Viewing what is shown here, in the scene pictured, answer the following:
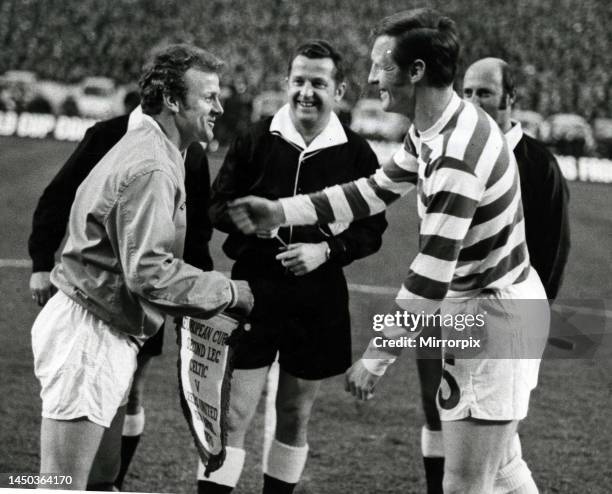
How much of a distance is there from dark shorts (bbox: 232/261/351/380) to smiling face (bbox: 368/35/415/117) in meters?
0.77

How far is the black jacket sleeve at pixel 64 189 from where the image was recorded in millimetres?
2746

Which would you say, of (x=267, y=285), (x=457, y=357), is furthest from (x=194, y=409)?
(x=457, y=357)

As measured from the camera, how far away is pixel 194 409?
2447 mm

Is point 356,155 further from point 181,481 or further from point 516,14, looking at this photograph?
point 516,14

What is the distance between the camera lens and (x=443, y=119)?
2.05 metres

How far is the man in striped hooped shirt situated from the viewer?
6.44ft

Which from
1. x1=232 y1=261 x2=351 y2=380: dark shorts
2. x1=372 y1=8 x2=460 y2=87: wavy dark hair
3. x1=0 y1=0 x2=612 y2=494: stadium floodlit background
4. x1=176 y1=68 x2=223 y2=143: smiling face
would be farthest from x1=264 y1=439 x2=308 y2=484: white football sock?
x1=372 y1=8 x2=460 y2=87: wavy dark hair

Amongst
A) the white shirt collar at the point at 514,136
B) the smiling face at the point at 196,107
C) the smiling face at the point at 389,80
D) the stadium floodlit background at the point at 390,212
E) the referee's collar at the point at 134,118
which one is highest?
the smiling face at the point at 389,80

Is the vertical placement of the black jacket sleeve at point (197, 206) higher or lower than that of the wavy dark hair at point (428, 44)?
lower

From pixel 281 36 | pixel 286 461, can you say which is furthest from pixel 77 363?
pixel 281 36

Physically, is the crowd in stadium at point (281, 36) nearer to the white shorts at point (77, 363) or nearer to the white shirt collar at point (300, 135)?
the white shirt collar at point (300, 135)

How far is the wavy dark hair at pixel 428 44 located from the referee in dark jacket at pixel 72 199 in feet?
3.14

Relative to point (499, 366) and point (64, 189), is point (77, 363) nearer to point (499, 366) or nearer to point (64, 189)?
point (64, 189)

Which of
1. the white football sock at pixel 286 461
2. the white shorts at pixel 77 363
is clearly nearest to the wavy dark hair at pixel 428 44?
the white shorts at pixel 77 363
